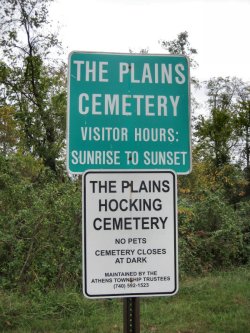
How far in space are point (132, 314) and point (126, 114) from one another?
1.04 meters

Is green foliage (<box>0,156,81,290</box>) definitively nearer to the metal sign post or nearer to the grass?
the grass

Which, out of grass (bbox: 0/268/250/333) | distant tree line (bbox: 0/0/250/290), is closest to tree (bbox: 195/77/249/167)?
distant tree line (bbox: 0/0/250/290)

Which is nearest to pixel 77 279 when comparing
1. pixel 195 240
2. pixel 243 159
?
pixel 195 240

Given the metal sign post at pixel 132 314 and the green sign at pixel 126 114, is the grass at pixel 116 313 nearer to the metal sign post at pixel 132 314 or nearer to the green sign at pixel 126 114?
the metal sign post at pixel 132 314

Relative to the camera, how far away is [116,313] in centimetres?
660

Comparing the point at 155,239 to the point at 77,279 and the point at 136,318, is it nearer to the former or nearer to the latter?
the point at 136,318

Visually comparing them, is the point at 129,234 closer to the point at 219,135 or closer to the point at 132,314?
the point at 132,314

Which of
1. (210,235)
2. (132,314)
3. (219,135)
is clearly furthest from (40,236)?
(219,135)

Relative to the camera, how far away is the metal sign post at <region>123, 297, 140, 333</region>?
2.59 metres

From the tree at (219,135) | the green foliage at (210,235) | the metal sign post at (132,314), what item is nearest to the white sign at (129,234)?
the metal sign post at (132,314)

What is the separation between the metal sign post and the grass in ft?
11.2

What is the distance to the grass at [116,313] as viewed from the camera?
598 cm

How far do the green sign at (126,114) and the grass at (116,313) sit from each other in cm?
365

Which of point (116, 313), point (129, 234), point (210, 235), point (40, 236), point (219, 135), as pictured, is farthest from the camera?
point (219, 135)
